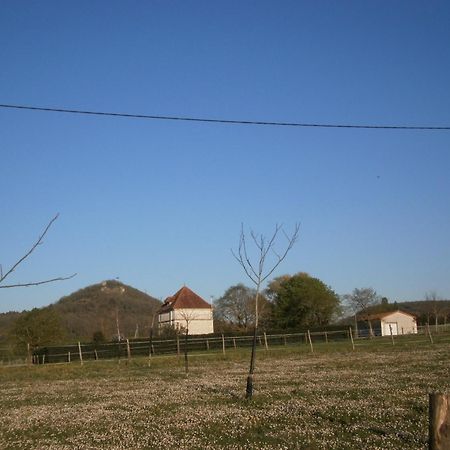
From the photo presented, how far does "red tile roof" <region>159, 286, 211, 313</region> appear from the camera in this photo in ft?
352

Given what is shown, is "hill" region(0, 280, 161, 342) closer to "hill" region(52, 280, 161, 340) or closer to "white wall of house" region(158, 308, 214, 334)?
"hill" region(52, 280, 161, 340)

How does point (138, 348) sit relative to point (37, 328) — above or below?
below

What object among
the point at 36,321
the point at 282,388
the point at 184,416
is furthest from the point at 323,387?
the point at 36,321

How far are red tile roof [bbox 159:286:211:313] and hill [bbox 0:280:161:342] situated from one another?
358 centimetres

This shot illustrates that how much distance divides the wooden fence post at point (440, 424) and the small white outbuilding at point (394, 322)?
336 feet

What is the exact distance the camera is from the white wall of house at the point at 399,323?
104000 millimetres

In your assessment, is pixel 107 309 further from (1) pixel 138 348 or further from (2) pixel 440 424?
(2) pixel 440 424

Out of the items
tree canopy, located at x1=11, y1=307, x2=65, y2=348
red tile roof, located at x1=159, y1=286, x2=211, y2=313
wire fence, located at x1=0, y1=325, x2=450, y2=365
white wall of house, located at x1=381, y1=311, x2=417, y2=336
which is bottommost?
white wall of house, located at x1=381, y1=311, x2=417, y2=336

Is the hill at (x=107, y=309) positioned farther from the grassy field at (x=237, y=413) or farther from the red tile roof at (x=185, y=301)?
the grassy field at (x=237, y=413)

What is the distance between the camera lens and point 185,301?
109m

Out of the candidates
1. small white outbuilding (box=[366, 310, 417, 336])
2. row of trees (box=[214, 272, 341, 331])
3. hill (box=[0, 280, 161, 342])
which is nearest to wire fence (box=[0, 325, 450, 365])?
row of trees (box=[214, 272, 341, 331])

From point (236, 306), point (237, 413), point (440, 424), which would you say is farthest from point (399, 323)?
point (440, 424)

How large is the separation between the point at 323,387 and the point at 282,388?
4.96 feet

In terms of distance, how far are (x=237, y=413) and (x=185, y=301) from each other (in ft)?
311
